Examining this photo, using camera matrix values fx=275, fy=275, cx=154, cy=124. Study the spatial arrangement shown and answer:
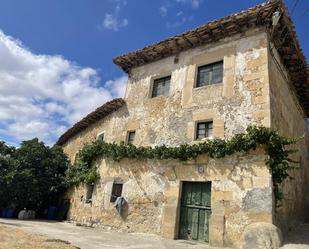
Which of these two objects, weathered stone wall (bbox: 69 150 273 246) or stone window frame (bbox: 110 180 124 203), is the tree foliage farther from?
stone window frame (bbox: 110 180 124 203)

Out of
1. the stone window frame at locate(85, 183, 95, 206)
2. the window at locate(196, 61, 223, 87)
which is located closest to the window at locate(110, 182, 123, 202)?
the stone window frame at locate(85, 183, 95, 206)

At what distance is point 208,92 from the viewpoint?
10.0 m

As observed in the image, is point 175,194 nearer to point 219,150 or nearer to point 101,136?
point 219,150

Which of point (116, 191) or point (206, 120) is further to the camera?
point (116, 191)

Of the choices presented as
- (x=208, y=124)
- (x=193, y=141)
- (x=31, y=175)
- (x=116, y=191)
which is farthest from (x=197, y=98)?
(x=31, y=175)

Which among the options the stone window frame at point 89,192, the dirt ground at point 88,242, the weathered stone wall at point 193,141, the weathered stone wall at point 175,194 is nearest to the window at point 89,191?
the stone window frame at point 89,192

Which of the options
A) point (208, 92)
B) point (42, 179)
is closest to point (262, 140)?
point (208, 92)

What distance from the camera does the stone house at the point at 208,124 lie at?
815cm

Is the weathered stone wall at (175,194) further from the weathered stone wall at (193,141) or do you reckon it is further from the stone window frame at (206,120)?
the stone window frame at (206,120)

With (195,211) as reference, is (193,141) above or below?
above

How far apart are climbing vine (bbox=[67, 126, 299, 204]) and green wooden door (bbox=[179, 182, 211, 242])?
3.37 feet

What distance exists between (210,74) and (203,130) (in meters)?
2.25

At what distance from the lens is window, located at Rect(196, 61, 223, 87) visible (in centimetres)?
1020

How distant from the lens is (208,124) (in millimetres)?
9750
